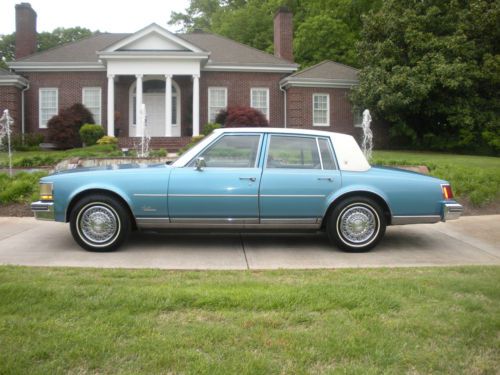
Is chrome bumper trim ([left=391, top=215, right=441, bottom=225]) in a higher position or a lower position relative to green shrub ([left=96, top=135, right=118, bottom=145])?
lower

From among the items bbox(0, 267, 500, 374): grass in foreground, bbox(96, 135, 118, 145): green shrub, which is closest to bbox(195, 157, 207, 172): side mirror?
bbox(0, 267, 500, 374): grass in foreground

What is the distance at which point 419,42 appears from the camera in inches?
953

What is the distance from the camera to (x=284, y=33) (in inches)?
1157

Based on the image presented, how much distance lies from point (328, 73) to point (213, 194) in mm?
22015

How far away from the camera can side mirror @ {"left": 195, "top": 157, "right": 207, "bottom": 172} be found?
259 inches

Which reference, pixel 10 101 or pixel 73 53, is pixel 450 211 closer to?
pixel 10 101

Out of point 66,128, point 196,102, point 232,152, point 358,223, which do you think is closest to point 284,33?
point 196,102

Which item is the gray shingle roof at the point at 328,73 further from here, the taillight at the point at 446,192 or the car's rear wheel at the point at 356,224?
the car's rear wheel at the point at 356,224

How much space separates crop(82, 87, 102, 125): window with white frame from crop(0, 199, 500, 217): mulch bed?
17386 mm

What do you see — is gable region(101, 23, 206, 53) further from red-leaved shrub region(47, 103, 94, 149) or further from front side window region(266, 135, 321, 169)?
front side window region(266, 135, 321, 169)

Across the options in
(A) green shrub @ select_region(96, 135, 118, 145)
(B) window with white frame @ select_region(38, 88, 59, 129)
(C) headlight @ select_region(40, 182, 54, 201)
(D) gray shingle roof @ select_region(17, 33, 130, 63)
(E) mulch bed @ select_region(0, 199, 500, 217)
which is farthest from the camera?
(B) window with white frame @ select_region(38, 88, 59, 129)

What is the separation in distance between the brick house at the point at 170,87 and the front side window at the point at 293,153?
1874 cm

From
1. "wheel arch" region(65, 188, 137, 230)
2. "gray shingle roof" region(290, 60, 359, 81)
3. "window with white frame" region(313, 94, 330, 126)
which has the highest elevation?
"gray shingle roof" region(290, 60, 359, 81)

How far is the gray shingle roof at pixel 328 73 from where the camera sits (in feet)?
87.9
